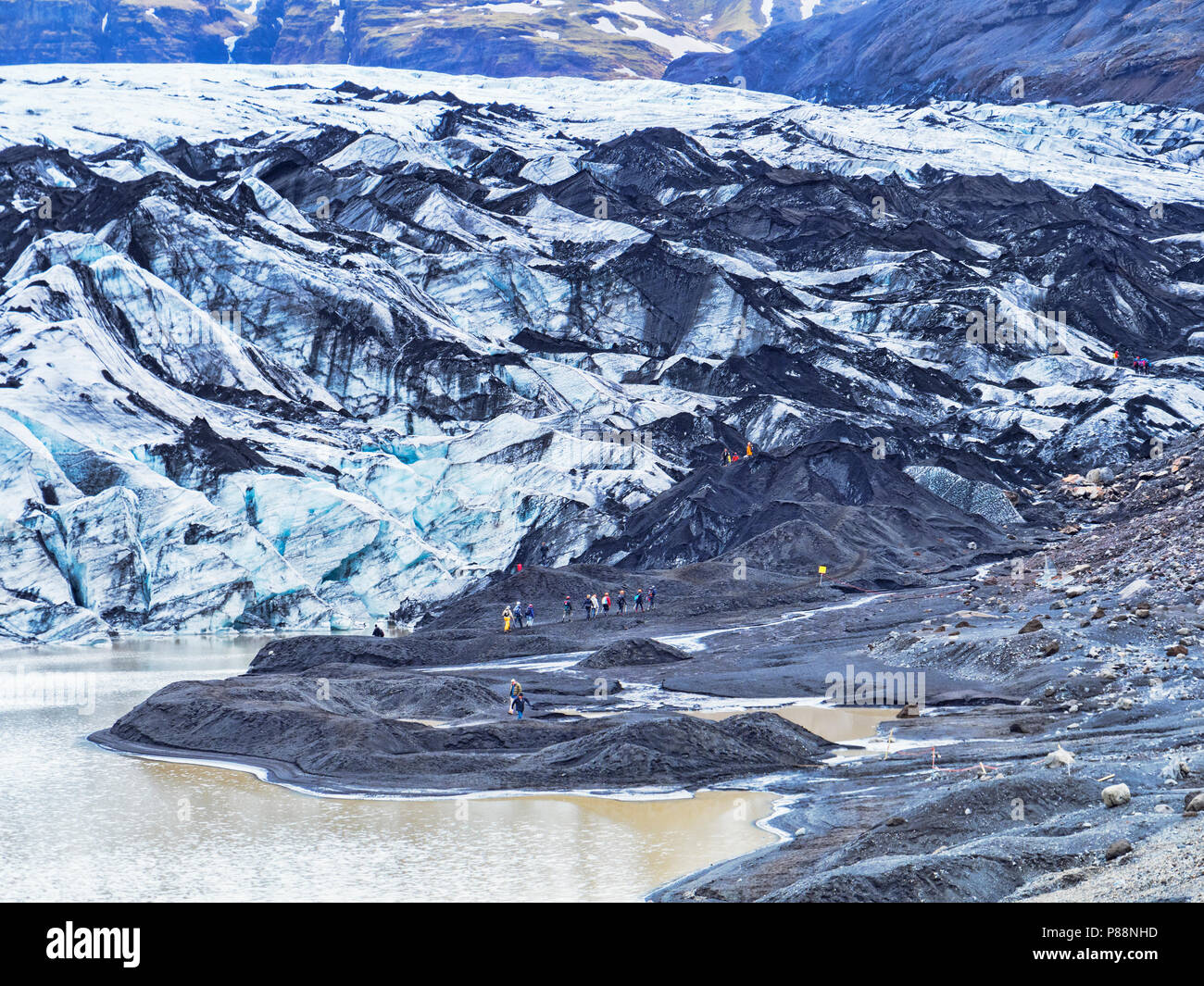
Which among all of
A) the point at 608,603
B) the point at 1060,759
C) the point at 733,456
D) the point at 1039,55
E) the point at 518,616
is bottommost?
the point at 518,616

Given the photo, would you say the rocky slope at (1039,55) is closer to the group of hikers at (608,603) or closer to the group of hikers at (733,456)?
the group of hikers at (733,456)

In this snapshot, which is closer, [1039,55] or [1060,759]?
[1060,759]

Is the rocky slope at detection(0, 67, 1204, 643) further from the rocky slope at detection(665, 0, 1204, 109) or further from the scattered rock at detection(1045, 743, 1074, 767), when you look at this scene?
the rocky slope at detection(665, 0, 1204, 109)

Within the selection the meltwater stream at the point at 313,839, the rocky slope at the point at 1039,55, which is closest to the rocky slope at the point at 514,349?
the meltwater stream at the point at 313,839

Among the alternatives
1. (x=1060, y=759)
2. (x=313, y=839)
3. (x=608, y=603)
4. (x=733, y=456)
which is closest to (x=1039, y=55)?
(x=733, y=456)

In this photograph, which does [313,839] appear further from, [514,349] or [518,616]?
[514,349]

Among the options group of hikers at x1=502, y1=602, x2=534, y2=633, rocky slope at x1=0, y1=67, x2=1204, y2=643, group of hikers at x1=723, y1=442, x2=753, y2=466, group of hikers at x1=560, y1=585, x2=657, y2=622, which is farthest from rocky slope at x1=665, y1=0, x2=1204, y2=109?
group of hikers at x1=502, y1=602, x2=534, y2=633

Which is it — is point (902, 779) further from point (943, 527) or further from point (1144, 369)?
point (1144, 369)
